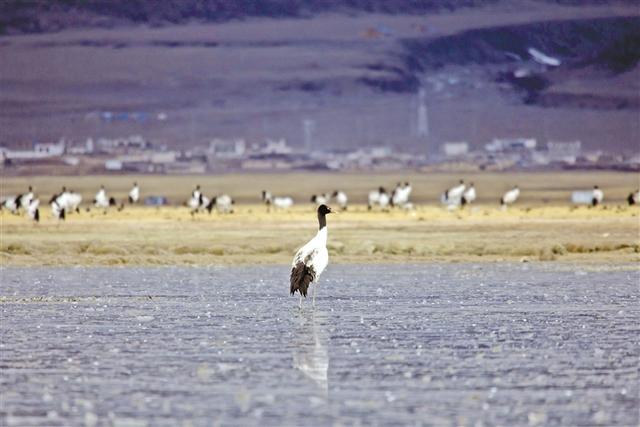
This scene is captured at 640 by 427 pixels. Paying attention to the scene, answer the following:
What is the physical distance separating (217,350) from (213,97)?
5725 inches

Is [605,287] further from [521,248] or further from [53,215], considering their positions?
[53,215]

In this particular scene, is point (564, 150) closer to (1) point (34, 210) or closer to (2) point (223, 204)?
(2) point (223, 204)

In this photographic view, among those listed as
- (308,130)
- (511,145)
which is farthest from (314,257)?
(308,130)

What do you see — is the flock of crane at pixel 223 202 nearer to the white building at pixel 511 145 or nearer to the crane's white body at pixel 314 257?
the crane's white body at pixel 314 257

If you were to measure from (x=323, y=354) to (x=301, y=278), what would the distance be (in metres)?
5.33

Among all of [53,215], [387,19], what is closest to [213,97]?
[387,19]

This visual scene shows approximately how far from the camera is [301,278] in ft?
76.0

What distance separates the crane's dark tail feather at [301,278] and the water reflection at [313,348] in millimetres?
452

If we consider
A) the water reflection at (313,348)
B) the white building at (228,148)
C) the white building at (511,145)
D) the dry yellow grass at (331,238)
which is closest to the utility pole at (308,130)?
the white building at (228,148)

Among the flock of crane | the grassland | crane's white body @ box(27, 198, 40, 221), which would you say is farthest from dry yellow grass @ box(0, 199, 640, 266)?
the flock of crane

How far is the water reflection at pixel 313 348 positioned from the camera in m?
16.3

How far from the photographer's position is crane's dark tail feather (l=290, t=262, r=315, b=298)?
23.1 meters

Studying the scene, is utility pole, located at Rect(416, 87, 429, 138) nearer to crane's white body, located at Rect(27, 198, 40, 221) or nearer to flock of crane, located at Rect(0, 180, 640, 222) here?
flock of crane, located at Rect(0, 180, 640, 222)

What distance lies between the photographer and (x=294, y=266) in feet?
77.0
